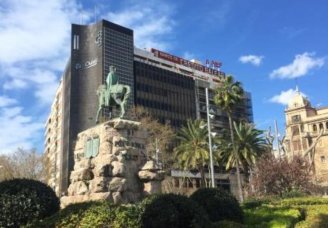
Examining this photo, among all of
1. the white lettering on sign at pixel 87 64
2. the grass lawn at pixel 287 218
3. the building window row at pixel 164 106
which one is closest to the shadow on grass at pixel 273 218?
the grass lawn at pixel 287 218

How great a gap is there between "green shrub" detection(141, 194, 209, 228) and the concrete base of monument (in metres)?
8.95

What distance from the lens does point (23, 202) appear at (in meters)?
16.8

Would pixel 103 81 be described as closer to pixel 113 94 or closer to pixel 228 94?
pixel 228 94

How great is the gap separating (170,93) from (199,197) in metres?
81.0

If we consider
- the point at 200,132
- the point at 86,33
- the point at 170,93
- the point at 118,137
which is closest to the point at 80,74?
the point at 86,33

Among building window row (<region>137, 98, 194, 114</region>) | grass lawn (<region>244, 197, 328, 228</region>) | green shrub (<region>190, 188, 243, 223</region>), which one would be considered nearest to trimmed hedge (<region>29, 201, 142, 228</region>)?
green shrub (<region>190, 188, 243, 223</region>)

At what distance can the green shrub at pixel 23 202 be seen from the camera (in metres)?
16.4

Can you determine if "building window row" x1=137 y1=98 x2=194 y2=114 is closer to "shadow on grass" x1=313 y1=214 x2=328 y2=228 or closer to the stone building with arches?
the stone building with arches

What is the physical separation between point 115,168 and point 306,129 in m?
92.4

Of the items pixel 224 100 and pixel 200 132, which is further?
pixel 200 132

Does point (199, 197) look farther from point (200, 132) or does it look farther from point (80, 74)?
point (80, 74)

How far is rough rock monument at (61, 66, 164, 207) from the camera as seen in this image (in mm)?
23203

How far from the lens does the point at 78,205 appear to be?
13125 mm

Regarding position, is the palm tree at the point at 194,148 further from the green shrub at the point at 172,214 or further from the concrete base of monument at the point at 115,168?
the green shrub at the point at 172,214
